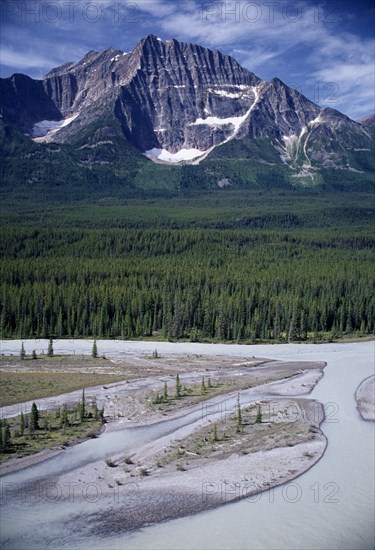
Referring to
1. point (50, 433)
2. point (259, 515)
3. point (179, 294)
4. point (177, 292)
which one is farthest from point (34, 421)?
point (177, 292)

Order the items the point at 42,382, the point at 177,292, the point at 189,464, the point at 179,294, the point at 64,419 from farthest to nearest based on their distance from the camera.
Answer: the point at 177,292 → the point at 179,294 → the point at 42,382 → the point at 64,419 → the point at 189,464

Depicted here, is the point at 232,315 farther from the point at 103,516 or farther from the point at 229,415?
the point at 103,516

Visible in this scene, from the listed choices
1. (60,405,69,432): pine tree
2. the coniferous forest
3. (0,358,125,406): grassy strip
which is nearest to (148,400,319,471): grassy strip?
(60,405,69,432): pine tree

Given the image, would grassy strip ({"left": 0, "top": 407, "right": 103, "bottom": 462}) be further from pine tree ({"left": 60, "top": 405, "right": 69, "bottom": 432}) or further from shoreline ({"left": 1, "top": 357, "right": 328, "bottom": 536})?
shoreline ({"left": 1, "top": 357, "right": 328, "bottom": 536})

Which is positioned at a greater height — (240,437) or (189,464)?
(240,437)

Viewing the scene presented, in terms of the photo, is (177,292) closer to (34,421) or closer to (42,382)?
(42,382)

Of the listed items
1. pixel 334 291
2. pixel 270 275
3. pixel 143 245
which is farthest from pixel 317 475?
pixel 143 245

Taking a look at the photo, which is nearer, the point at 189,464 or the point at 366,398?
the point at 189,464
